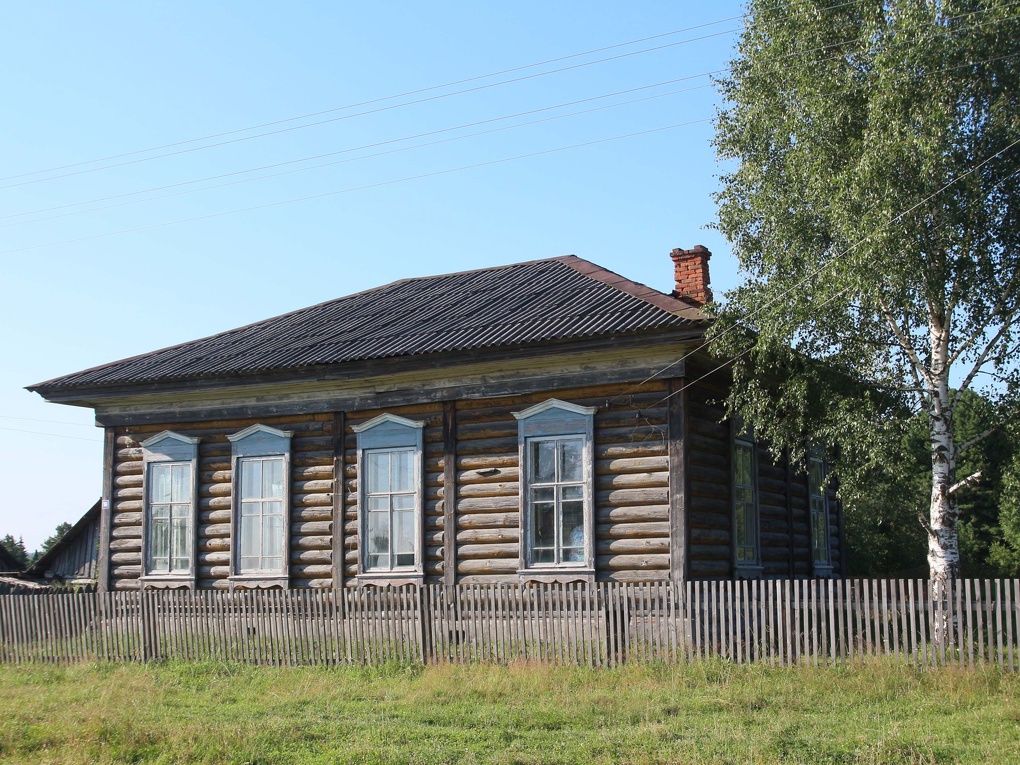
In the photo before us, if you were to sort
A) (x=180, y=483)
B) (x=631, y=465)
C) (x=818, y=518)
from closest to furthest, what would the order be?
(x=631, y=465) < (x=180, y=483) < (x=818, y=518)

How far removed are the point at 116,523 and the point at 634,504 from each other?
30.6 ft

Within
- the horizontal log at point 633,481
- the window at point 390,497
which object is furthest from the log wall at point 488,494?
the window at point 390,497

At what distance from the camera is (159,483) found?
1894cm

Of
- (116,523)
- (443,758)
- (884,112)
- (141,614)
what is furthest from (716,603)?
(116,523)

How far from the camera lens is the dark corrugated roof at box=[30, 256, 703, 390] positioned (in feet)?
50.2

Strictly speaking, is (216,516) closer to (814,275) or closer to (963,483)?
(814,275)

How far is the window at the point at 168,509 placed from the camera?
60.9 ft

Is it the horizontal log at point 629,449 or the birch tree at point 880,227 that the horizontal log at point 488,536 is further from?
the birch tree at point 880,227

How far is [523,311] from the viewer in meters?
16.9

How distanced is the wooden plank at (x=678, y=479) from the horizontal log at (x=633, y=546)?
14cm

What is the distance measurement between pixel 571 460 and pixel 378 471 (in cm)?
320

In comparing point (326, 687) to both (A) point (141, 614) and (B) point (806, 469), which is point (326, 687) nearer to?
(A) point (141, 614)

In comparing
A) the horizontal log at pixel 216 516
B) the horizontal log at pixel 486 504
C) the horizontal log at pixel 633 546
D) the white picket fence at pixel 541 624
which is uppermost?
the horizontal log at pixel 486 504

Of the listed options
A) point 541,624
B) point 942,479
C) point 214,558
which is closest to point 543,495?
point 541,624
